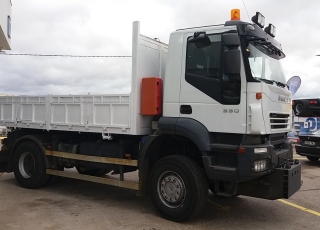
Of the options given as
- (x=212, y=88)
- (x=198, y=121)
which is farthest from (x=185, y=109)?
(x=212, y=88)

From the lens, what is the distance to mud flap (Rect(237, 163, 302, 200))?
5008mm

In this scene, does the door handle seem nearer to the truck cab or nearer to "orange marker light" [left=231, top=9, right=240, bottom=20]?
the truck cab

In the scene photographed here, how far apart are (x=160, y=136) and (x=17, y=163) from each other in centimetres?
416

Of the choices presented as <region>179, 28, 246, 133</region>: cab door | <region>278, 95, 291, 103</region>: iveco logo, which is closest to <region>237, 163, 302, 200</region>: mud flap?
<region>179, 28, 246, 133</region>: cab door

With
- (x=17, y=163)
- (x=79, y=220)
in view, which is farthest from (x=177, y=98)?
(x=17, y=163)

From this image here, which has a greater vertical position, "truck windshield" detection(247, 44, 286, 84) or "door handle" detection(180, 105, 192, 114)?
"truck windshield" detection(247, 44, 286, 84)

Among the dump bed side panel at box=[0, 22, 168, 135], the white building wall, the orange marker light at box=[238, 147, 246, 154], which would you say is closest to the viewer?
the orange marker light at box=[238, 147, 246, 154]

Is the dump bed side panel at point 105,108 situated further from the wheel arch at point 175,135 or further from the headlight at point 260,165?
the headlight at point 260,165

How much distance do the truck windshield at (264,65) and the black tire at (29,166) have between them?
510cm

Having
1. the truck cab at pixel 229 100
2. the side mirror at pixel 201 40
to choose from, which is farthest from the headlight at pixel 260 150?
the side mirror at pixel 201 40

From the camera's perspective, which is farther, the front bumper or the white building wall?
the front bumper

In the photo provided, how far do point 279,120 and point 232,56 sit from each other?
1.48 meters

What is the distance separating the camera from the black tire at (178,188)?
205 inches

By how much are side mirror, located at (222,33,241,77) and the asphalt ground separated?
2.46m
